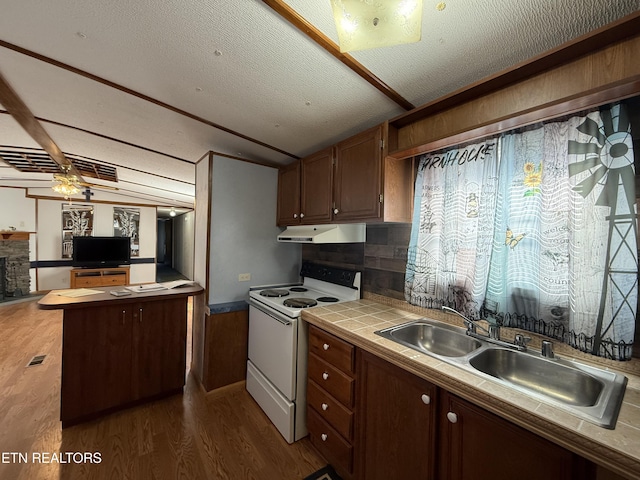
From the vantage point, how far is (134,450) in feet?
5.74

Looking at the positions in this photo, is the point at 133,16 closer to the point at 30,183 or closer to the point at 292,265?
the point at 292,265

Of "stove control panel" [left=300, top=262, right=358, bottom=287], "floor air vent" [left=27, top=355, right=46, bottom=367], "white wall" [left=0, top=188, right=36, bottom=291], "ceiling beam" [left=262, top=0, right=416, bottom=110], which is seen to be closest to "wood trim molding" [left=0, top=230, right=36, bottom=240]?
"white wall" [left=0, top=188, right=36, bottom=291]

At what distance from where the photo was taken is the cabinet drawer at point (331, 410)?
1.51 m

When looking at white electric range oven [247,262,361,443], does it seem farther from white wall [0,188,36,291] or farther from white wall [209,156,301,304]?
white wall [0,188,36,291]

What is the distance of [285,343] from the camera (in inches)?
75.0

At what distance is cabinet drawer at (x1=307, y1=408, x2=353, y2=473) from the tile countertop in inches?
25.0

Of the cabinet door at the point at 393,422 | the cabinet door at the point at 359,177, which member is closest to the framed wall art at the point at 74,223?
the cabinet door at the point at 359,177

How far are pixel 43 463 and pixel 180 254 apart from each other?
8610 mm

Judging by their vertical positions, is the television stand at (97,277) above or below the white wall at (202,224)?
below

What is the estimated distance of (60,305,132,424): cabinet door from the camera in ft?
6.27

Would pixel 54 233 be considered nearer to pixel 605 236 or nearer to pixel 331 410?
pixel 331 410

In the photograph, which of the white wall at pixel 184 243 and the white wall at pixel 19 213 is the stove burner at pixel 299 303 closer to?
the white wall at pixel 184 243

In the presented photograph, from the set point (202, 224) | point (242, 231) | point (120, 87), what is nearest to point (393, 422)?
point (242, 231)

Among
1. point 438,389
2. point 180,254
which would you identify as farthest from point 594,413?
point 180,254
